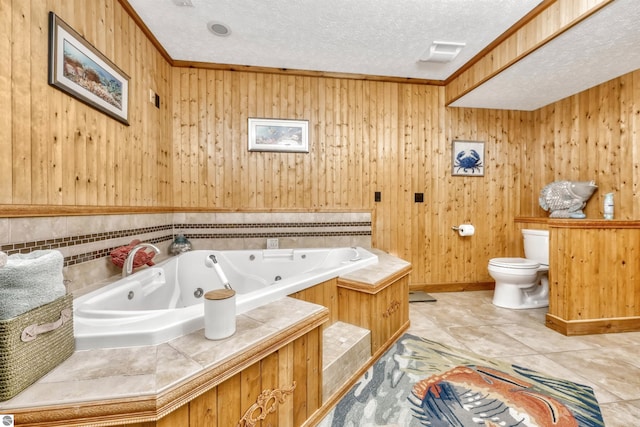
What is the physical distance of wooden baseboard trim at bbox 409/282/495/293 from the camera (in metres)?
3.14

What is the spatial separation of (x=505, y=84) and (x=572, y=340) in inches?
88.9

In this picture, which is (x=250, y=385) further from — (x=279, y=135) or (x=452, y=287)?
(x=452, y=287)

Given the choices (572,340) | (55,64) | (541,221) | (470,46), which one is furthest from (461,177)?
(55,64)

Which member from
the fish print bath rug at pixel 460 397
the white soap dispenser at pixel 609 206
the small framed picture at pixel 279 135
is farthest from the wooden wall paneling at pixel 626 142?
the small framed picture at pixel 279 135

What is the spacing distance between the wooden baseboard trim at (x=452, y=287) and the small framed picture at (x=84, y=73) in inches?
124

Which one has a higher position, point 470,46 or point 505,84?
point 470,46

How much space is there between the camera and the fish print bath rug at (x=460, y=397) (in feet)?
4.14

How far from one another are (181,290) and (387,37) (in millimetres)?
2629

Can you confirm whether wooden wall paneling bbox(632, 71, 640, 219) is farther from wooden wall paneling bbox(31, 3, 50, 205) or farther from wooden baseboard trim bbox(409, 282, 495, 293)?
wooden wall paneling bbox(31, 3, 50, 205)

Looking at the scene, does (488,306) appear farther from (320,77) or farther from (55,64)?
(55,64)

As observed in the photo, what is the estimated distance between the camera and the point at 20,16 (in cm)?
117

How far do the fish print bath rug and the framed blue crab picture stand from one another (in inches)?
83.8

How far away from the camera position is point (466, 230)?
10.2 ft

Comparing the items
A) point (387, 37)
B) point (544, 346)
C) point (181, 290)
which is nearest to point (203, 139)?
point (181, 290)
